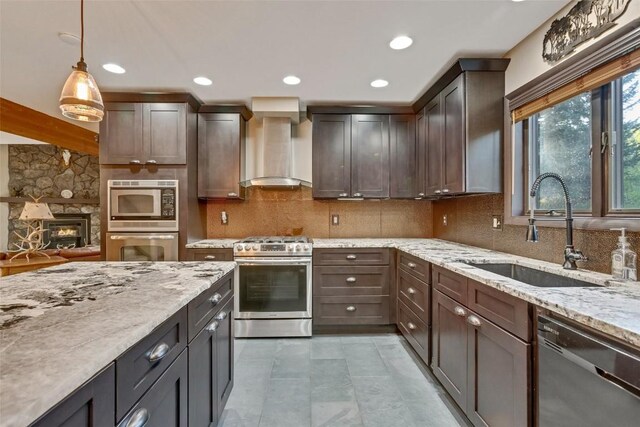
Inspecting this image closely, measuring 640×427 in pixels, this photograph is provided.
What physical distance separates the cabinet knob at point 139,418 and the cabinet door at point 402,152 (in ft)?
9.61

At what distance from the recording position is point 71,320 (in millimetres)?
828

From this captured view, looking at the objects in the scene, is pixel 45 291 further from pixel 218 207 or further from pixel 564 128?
pixel 564 128

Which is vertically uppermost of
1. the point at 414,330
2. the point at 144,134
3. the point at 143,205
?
the point at 144,134

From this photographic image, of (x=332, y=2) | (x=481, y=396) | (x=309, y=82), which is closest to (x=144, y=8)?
(x=332, y=2)

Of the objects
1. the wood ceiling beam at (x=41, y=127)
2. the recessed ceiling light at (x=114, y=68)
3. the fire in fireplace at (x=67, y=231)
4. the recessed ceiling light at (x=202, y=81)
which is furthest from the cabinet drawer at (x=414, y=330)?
the fire in fireplace at (x=67, y=231)

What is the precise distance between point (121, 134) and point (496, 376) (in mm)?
3649

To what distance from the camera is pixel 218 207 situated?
11.8 feet

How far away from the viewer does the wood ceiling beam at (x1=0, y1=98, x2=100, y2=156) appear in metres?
3.36

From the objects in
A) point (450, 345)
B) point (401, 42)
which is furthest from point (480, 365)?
point (401, 42)

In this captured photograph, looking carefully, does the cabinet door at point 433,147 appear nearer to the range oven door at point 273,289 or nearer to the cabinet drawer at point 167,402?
the range oven door at point 273,289

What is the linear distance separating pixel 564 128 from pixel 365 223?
2.13 metres

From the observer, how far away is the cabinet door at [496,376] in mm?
1202

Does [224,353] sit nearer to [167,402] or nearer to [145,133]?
[167,402]

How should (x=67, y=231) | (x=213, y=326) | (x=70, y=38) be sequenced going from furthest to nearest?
(x=67, y=231) < (x=70, y=38) < (x=213, y=326)
